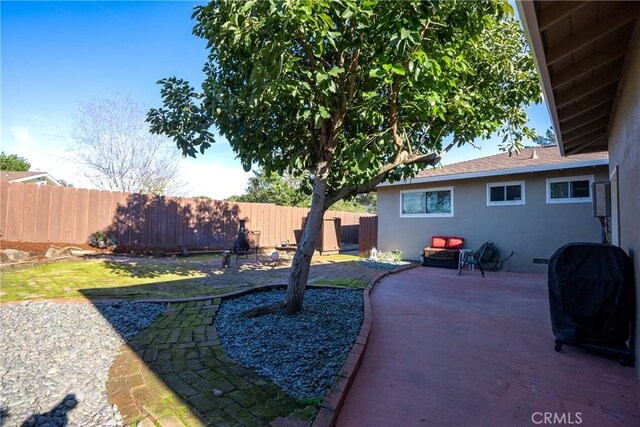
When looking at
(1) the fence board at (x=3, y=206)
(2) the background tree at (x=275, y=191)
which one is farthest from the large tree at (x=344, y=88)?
(2) the background tree at (x=275, y=191)

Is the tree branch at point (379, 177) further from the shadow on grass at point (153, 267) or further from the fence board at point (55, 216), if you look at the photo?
the fence board at point (55, 216)

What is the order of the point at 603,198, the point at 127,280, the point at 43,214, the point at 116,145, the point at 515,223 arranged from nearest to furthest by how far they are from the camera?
the point at 603,198
the point at 127,280
the point at 515,223
the point at 43,214
the point at 116,145

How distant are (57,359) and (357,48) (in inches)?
177

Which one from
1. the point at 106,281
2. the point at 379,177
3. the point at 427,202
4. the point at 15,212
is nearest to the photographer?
the point at 379,177

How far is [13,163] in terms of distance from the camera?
79.8 ft

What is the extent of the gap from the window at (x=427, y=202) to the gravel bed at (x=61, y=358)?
28.6ft

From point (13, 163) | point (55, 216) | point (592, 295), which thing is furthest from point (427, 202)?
point (13, 163)

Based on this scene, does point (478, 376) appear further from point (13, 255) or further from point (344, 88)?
point (13, 255)

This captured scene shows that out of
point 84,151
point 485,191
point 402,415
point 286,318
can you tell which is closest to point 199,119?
point 286,318

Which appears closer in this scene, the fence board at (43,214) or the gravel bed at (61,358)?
the gravel bed at (61,358)

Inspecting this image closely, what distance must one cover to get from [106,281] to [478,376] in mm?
6817

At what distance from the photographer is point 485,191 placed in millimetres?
9547

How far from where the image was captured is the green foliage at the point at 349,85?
9.76 ft

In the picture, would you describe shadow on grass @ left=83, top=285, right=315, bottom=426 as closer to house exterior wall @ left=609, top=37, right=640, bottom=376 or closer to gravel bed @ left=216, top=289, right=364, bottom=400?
gravel bed @ left=216, top=289, right=364, bottom=400
